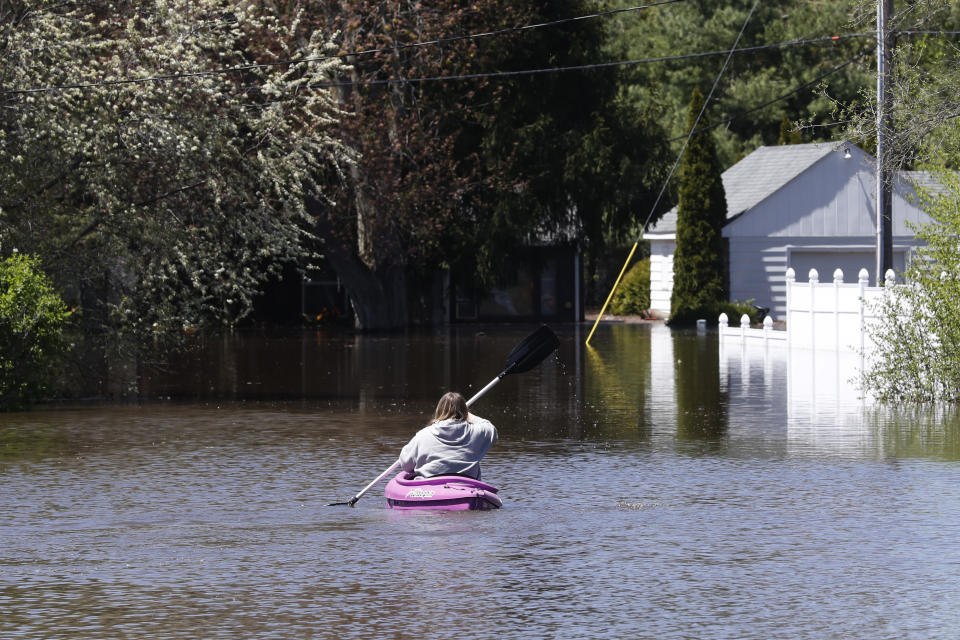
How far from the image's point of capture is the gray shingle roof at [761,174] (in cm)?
5388

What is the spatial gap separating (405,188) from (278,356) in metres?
11.8

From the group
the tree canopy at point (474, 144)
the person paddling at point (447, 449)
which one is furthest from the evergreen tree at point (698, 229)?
the person paddling at point (447, 449)

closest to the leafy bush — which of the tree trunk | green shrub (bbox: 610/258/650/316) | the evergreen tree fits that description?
the tree trunk

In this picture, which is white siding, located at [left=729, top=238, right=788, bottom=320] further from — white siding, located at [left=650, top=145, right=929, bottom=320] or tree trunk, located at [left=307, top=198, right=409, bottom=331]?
tree trunk, located at [left=307, top=198, right=409, bottom=331]

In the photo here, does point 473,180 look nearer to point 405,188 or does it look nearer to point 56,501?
point 405,188

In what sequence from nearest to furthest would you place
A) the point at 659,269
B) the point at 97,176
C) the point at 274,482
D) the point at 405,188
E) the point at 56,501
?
the point at 56,501 → the point at 274,482 → the point at 97,176 → the point at 405,188 → the point at 659,269

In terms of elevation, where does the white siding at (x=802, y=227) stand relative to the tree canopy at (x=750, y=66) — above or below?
below

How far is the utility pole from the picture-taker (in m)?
31.8

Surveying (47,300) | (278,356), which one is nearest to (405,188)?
(278,356)

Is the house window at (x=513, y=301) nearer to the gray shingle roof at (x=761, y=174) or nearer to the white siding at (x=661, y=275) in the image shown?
the white siding at (x=661, y=275)

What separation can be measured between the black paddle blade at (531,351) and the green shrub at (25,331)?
29.5ft

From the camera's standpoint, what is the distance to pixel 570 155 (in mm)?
48594

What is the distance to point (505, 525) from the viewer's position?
464 inches

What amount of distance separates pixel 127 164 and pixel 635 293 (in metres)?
36.4
